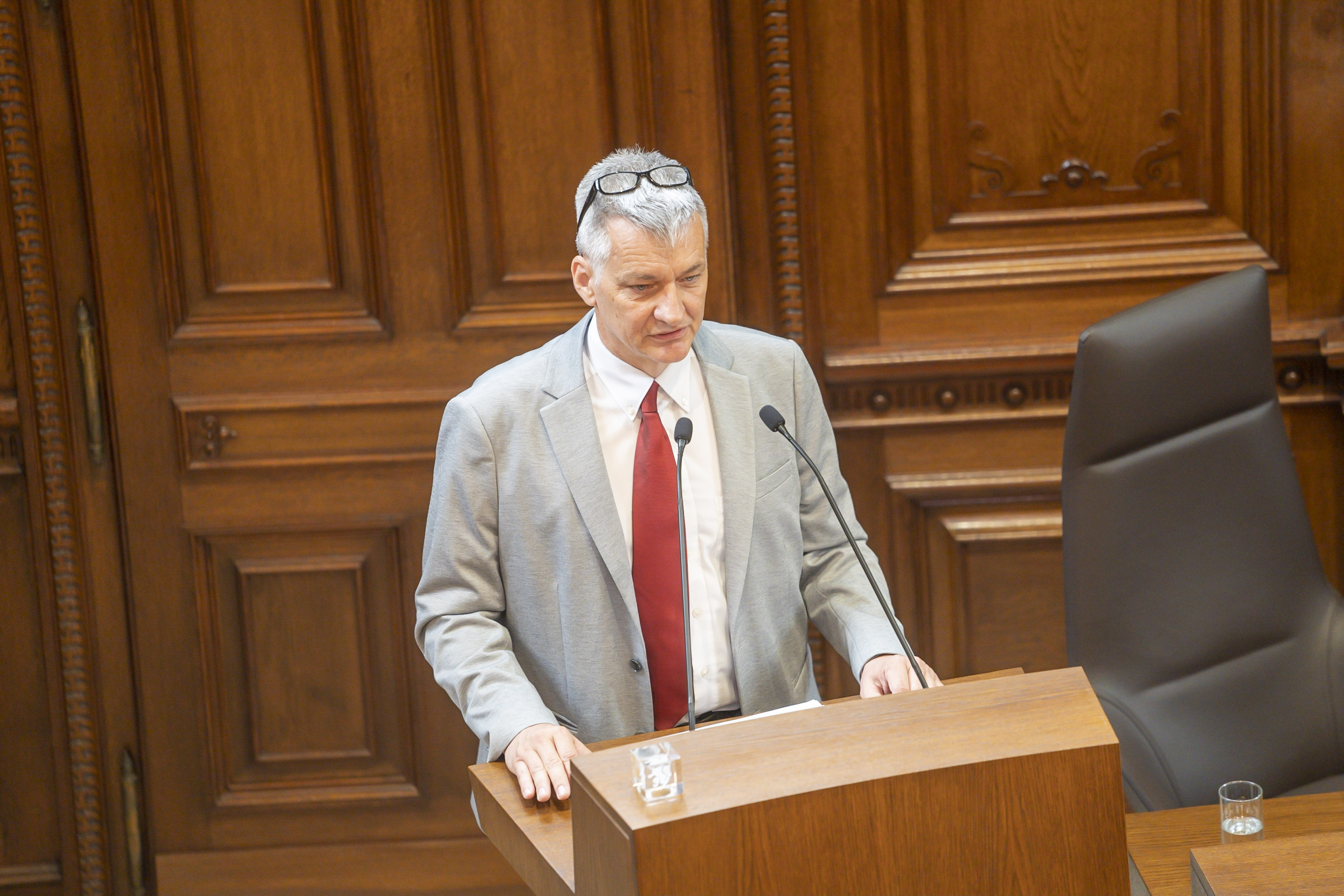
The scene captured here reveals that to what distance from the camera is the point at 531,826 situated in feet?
4.58

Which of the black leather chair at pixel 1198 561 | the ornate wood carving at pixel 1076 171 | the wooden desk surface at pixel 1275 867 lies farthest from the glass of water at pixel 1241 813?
the ornate wood carving at pixel 1076 171

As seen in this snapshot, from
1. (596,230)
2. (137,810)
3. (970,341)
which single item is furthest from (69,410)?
(970,341)

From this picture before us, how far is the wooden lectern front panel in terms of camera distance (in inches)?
42.6

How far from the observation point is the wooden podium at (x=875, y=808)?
108 centimetres

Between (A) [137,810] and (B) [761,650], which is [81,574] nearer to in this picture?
(A) [137,810]

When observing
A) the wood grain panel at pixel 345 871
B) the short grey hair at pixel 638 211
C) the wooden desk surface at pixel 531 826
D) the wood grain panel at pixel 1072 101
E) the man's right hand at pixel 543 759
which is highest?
the wood grain panel at pixel 1072 101

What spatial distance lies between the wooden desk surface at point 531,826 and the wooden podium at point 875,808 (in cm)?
5

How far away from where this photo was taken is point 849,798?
1114mm

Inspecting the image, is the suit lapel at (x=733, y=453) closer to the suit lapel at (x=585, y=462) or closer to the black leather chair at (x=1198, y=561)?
the suit lapel at (x=585, y=462)

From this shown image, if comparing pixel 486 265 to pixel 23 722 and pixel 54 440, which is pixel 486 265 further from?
pixel 23 722

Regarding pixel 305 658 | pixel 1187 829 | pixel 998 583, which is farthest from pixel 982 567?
pixel 305 658

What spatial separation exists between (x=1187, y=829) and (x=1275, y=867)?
0.47 m

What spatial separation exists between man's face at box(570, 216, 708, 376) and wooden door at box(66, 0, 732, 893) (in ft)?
2.69

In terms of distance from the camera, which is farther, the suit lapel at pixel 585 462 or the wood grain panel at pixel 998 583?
the wood grain panel at pixel 998 583
